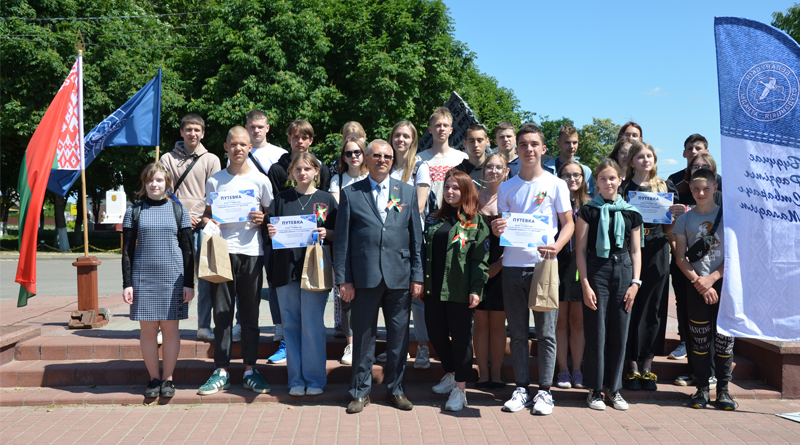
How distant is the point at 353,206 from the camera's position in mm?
4773

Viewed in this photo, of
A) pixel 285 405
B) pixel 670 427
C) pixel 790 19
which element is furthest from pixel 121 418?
pixel 790 19

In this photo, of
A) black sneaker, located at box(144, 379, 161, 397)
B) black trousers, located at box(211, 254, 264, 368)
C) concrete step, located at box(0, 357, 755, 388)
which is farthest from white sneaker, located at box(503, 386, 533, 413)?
black sneaker, located at box(144, 379, 161, 397)

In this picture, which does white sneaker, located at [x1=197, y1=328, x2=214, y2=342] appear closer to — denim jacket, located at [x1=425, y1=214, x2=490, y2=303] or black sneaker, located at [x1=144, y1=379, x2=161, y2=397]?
black sneaker, located at [x1=144, y1=379, x2=161, y2=397]

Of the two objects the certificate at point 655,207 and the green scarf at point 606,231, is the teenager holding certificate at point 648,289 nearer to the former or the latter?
the certificate at point 655,207

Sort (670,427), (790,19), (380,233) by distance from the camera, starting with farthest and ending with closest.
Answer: (790,19)
(380,233)
(670,427)

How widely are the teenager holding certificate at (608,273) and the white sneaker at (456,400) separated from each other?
1100 mm

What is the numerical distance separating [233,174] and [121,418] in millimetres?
2277

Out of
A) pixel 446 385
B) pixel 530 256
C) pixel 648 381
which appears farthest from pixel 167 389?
pixel 648 381

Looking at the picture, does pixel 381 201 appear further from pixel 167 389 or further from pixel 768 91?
pixel 768 91

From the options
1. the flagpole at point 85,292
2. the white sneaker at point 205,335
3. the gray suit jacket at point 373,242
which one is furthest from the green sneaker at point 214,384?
the flagpole at point 85,292

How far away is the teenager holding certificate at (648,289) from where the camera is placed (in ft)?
17.0

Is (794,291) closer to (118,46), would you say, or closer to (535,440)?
(535,440)

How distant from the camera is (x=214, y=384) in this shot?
513 centimetres

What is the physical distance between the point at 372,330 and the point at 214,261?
1.45 meters
